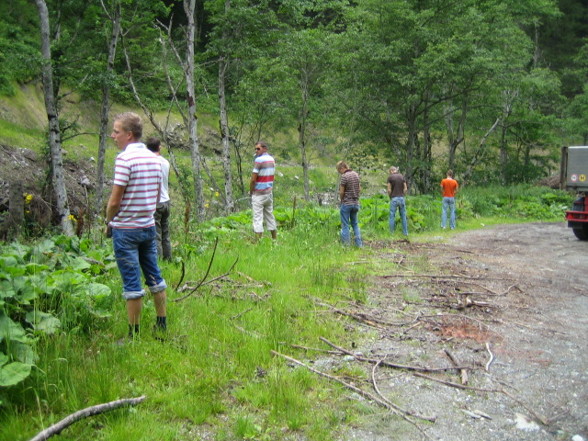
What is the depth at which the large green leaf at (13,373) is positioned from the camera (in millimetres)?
3420

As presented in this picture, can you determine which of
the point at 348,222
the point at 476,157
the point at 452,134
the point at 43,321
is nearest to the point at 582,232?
the point at 348,222

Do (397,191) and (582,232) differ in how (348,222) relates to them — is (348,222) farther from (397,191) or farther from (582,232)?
(582,232)

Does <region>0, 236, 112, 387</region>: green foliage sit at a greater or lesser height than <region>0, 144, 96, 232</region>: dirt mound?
lesser

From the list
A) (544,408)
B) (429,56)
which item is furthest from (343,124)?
(544,408)

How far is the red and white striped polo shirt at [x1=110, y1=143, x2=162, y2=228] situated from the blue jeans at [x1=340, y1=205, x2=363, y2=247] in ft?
22.7

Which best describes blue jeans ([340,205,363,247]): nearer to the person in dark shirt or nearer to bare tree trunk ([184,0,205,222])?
the person in dark shirt

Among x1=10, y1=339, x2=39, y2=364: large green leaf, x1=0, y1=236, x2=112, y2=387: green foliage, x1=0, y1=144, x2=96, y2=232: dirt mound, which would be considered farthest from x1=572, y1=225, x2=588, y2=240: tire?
x1=10, y1=339, x2=39, y2=364: large green leaf

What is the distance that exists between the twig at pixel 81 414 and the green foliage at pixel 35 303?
0.40 m

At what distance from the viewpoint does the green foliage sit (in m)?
3.70

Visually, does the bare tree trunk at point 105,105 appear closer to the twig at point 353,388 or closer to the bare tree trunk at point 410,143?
the bare tree trunk at point 410,143

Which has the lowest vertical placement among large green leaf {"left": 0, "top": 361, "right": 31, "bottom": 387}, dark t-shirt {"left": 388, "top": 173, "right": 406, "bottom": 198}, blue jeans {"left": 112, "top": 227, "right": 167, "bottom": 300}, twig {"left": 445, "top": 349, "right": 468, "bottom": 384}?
twig {"left": 445, "top": 349, "right": 468, "bottom": 384}

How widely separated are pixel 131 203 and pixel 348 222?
732 centimetres

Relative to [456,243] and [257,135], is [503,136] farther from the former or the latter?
[456,243]

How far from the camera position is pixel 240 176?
24.3 metres
